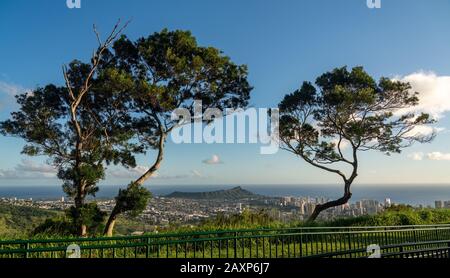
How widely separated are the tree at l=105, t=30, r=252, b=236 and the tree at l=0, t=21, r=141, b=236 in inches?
30.3

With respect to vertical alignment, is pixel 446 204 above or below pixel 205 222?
above

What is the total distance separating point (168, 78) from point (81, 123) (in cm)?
498

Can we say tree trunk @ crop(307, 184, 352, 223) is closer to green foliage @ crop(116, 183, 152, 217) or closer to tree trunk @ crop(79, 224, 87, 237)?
green foliage @ crop(116, 183, 152, 217)

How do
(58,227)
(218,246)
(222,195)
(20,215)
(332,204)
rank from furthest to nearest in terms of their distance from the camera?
(222,195)
(332,204)
(20,215)
(58,227)
(218,246)

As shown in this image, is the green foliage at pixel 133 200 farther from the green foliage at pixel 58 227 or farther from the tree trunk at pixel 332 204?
the tree trunk at pixel 332 204

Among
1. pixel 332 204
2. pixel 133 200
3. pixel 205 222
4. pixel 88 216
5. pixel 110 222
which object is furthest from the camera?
pixel 332 204

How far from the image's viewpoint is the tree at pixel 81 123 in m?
17.4

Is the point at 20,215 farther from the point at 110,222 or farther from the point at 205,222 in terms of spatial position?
the point at 205,222

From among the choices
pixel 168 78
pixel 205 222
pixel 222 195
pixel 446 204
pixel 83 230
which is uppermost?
pixel 168 78

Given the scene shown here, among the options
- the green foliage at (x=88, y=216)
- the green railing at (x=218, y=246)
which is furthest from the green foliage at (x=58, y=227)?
the green railing at (x=218, y=246)

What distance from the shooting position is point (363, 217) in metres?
18.0

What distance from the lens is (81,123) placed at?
1966 centimetres

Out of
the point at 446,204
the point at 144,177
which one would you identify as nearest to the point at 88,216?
the point at 144,177

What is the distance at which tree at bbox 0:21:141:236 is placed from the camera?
17.4 metres
